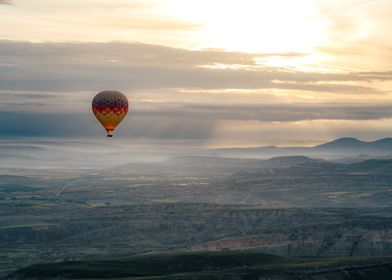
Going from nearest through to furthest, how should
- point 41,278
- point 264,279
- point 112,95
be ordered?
point 264,279, point 41,278, point 112,95

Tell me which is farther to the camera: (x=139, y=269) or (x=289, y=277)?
(x=139, y=269)

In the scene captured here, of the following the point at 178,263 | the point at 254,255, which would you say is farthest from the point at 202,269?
the point at 254,255

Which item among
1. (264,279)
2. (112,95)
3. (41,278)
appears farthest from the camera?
(112,95)

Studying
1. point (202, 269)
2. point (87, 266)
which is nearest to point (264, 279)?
point (202, 269)

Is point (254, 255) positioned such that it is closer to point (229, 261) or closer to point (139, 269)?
point (229, 261)

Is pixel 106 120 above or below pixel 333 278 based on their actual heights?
above

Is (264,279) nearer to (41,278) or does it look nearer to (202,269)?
(202,269)
